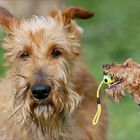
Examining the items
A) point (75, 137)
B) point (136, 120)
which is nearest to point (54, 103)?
point (75, 137)

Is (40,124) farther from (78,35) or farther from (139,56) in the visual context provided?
(139,56)

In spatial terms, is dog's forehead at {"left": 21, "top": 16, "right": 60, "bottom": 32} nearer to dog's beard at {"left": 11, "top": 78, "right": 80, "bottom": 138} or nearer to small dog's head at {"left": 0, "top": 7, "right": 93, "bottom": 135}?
small dog's head at {"left": 0, "top": 7, "right": 93, "bottom": 135}

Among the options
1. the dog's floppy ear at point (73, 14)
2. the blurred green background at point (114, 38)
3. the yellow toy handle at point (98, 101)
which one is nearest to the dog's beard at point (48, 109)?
the yellow toy handle at point (98, 101)

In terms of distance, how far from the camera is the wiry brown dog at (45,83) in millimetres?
9305

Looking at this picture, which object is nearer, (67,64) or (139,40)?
(67,64)

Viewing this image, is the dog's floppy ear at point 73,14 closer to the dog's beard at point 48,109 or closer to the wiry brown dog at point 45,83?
the wiry brown dog at point 45,83

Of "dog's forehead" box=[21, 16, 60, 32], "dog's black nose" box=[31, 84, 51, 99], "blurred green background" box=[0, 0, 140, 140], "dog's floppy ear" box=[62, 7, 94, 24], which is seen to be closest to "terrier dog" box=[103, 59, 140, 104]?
"dog's black nose" box=[31, 84, 51, 99]

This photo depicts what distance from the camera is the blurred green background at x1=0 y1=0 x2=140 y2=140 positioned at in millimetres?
13938

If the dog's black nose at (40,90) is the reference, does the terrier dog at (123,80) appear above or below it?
above

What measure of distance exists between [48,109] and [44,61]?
0.52 m

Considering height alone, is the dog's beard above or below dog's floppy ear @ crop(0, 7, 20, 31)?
below

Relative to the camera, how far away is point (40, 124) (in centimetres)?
959

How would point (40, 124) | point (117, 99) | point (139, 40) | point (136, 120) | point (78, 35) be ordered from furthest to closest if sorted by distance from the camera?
point (139, 40), point (136, 120), point (78, 35), point (40, 124), point (117, 99)

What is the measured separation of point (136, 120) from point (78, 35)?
11.4 feet
